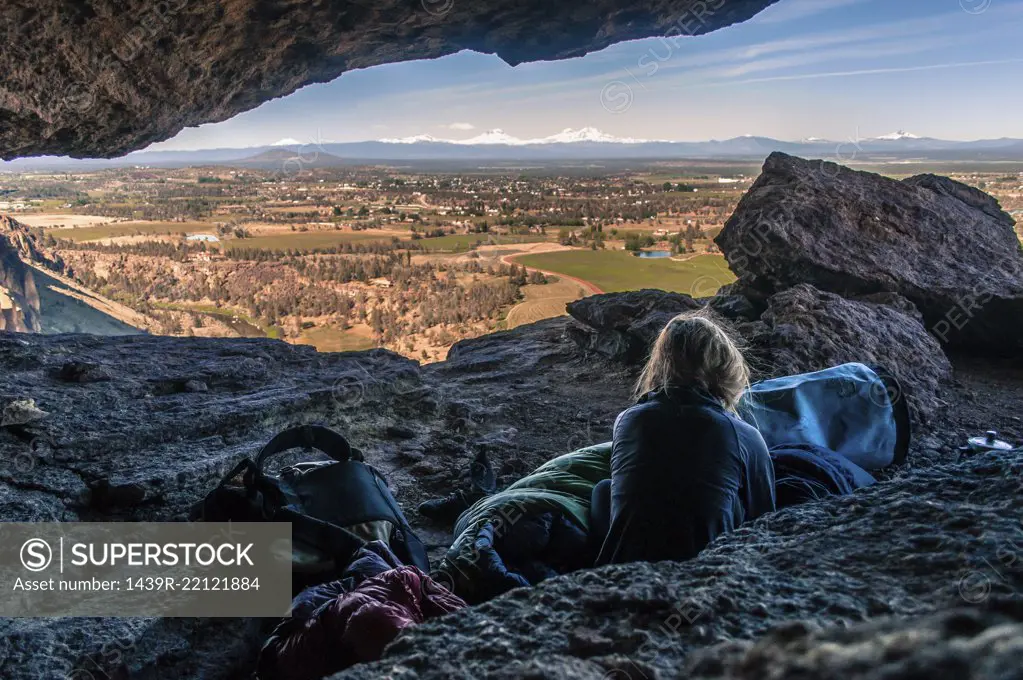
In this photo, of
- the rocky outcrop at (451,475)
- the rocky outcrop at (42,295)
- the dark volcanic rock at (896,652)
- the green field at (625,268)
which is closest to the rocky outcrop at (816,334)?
the rocky outcrop at (451,475)

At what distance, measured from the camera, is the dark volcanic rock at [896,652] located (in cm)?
64

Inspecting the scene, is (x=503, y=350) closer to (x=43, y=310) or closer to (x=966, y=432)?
(x=966, y=432)

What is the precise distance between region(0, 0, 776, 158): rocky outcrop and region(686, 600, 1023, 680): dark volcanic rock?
643 centimetres

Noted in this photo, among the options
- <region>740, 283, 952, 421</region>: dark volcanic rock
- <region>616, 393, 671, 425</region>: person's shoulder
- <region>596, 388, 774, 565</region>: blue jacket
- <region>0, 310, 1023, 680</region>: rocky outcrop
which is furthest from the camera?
<region>740, 283, 952, 421</region>: dark volcanic rock

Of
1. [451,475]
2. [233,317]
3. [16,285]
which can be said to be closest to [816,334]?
[451,475]

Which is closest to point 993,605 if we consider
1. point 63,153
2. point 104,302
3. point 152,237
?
point 63,153

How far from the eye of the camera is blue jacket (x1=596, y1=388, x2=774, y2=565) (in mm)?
2311

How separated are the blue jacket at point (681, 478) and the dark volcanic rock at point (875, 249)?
5680 mm

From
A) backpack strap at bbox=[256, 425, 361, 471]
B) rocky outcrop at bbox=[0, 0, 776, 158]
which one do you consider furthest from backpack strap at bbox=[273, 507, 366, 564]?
rocky outcrop at bbox=[0, 0, 776, 158]

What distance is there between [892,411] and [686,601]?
141 inches

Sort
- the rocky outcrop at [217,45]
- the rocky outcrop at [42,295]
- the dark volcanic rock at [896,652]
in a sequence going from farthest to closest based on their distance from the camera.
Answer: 1. the rocky outcrop at [42,295]
2. the rocky outcrop at [217,45]
3. the dark volcanic rock at [896,652]

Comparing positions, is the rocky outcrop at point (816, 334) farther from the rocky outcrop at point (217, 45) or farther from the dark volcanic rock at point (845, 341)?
the rocky outcrop at point (217, 45)

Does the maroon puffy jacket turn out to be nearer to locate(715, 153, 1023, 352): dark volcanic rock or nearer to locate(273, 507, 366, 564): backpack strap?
locate(273, 507, 366, 564): backpack strap

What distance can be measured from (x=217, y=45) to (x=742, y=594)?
280 inches
